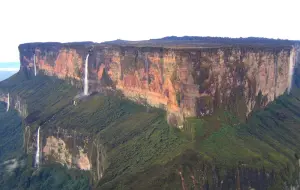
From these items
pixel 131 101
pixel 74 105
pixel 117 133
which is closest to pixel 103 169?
pixel 117 133

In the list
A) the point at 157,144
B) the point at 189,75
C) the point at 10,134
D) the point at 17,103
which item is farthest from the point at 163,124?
the point at 17,103

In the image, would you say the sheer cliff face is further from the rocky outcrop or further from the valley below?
the rocky outcrop

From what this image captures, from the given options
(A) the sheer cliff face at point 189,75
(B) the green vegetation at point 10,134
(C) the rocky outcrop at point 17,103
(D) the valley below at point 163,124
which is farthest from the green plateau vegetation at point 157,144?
(C) the rocky outcrop at point 17,103

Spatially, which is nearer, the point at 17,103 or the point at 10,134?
the point at 10,134

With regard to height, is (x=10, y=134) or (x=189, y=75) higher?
(x=189, y=75)

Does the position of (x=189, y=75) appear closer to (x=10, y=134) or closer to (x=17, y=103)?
(x=10, y=134)

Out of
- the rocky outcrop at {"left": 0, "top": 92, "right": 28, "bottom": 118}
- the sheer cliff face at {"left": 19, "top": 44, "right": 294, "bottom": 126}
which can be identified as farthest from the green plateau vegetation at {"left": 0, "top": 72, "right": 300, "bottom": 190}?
the rocky outcrop at {"left": 0, "top": 92, "right": 28, "bottom": 118}
